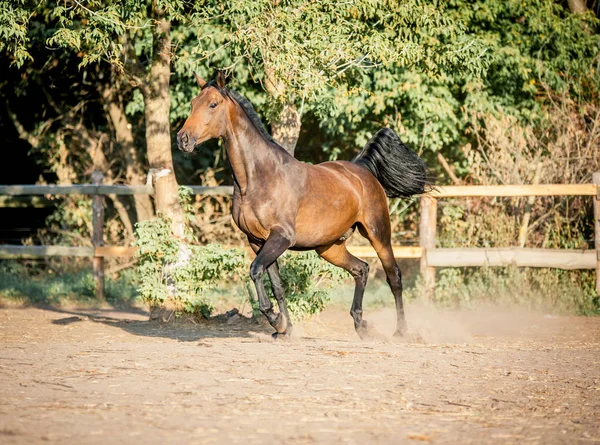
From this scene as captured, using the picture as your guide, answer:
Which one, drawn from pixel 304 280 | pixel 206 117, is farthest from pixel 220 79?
pixel 304 280

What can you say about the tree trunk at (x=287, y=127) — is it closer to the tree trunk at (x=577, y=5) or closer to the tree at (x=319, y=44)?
the tree at (x=319, y=44)

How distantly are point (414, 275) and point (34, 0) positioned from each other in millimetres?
7869

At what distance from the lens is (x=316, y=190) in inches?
302

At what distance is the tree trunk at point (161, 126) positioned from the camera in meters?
9.23

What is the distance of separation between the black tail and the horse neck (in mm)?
1713

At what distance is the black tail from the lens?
29.1 feet

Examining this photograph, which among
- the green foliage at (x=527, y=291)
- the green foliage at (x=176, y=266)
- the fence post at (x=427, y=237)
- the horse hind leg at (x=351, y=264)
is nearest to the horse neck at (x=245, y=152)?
the horse hind leg at (x=351, y=264)

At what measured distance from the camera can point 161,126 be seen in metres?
9.36

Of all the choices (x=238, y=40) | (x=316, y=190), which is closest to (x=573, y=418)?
(x=316, y=190)

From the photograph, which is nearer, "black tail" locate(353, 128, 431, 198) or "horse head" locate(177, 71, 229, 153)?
"horse head" locate(177, 71, 229, 153)

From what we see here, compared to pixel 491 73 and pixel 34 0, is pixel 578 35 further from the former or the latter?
pixel 34 0

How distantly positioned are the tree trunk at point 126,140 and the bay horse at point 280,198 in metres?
7.02

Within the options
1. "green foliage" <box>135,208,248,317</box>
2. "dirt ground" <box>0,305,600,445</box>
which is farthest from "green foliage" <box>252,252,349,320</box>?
"dirt ground" <box>0,305,600,445</box>

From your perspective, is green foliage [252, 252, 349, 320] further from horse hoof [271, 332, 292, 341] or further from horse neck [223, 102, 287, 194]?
horse neck [223, 102, 287, 194]
